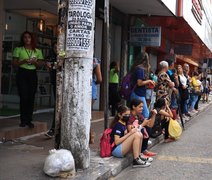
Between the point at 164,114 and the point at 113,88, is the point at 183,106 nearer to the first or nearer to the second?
the point at 113,88

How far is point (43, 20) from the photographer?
12.3 meters

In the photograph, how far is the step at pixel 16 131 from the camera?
7.50m

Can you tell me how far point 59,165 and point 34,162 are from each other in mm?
919

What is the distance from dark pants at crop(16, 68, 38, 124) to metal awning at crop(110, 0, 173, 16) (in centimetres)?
516

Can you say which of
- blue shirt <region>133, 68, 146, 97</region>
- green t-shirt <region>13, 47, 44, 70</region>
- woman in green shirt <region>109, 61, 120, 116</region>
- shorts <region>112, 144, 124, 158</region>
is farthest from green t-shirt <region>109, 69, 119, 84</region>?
shorts <region>112, 144, 124, 158</region>

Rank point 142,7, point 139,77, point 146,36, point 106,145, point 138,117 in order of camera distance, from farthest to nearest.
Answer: point 146,36, point 142,7, point 139,77, point 138,117, point 106,145

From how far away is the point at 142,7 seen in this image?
13219 millimetres

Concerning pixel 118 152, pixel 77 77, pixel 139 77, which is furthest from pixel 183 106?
pixel 77 77

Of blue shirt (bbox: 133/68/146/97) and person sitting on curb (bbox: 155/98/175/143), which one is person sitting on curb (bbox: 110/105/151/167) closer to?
blue shirt (bbox: 133/68/146/97)

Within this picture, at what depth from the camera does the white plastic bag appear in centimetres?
533

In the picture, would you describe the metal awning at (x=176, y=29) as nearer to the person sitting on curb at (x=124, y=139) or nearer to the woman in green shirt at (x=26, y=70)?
the woman in green shirt at (x=26, y=70)

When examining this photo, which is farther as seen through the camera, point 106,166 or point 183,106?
point 183,106

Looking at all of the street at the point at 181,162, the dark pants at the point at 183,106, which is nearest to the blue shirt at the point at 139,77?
the street at the point at 181,162

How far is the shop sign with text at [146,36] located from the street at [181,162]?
4.81 meters
